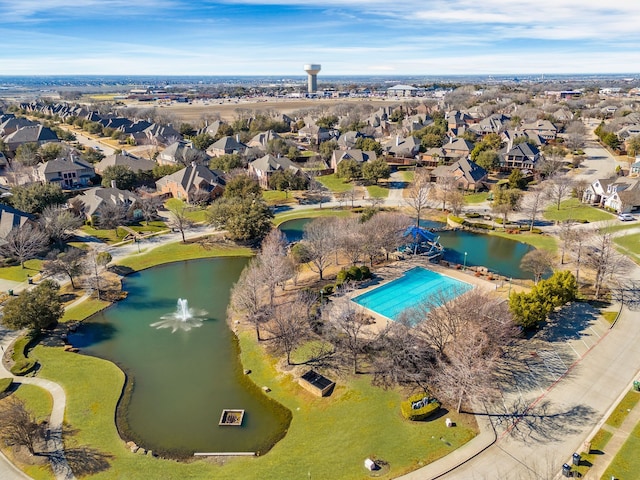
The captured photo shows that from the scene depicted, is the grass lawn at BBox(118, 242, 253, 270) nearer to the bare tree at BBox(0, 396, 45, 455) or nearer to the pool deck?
the pool deck

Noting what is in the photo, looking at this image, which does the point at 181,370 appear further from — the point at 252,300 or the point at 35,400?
the point at 35,400

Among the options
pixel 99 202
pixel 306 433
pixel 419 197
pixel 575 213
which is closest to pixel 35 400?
pixel 306 433

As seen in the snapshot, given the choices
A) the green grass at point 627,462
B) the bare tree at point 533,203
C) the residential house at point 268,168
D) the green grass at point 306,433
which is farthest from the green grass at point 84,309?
the bare tree at point 533,203

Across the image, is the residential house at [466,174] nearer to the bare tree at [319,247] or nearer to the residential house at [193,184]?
the bare tree at [319,247]

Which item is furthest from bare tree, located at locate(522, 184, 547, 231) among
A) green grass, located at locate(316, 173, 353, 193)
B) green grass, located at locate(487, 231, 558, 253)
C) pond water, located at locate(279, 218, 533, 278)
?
green grass, located at locate(316, 173, 353, 193)

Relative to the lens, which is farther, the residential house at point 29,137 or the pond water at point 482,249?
the residential house at point 29,137
